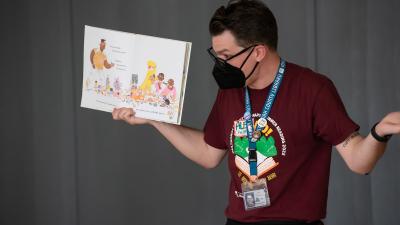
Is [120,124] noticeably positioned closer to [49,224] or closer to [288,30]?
[49,224]

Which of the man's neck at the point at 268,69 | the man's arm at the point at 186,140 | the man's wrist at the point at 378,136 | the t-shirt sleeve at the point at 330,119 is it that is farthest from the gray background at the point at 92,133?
the man's wrist at the point at 378,136

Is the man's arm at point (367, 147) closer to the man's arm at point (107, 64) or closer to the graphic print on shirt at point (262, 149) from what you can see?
the graphic print on shirt at point (262, 149)

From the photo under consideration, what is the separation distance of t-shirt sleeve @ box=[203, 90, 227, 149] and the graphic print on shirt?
6.7 inches

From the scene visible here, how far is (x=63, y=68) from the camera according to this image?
5352 mm

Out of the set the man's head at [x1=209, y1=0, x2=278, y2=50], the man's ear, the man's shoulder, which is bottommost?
the man's shoulder

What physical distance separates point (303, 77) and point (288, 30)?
7.53 feet

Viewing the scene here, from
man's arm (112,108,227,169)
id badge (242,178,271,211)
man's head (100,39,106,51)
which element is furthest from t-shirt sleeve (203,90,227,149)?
man's head (100,39,106,51)

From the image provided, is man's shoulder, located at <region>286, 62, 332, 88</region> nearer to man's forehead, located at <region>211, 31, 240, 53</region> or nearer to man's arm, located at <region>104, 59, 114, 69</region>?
man's forehead, located at <region>211, 31, 240, 53</region>

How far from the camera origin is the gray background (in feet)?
17.0

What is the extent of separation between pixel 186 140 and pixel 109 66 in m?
0.51

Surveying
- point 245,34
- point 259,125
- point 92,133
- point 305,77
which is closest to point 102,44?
point 245,34

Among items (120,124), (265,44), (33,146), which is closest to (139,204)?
(120,124)

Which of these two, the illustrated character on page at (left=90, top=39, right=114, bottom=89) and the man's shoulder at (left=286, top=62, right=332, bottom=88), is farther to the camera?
the illustrated character on page at (left=90, top=39, right=114, bottom=89)

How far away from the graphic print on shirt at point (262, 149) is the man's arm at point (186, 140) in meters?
0.27
